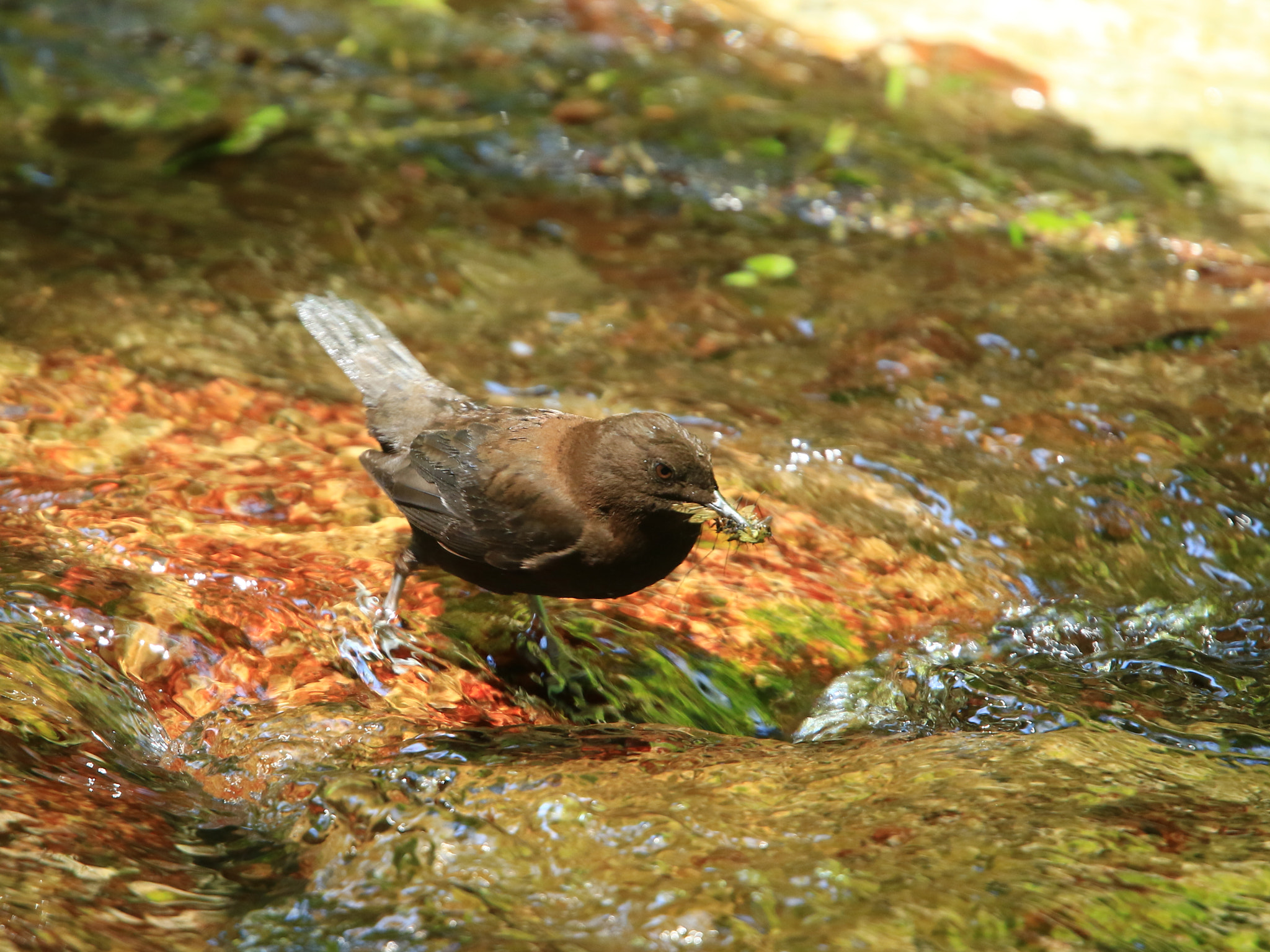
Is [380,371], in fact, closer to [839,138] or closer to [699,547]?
[699,547]

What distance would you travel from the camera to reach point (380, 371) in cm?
474

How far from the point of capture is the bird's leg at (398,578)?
382 centimetres

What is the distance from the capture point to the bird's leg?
382 cm

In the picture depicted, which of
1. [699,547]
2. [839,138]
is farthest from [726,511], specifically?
[839,138]

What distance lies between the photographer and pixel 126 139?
7.61 m

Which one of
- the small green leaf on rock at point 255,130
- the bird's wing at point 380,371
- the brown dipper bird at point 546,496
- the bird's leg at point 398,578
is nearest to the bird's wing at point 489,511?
the brown dipper bird at point 546,496

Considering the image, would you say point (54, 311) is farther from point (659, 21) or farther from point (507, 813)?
point (659, 21)

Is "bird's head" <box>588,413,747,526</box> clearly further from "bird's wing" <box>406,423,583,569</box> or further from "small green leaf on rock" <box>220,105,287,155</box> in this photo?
"small green leaf on rock" <box>220,105,287,155</box>

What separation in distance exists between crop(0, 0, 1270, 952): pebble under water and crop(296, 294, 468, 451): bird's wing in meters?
0.29

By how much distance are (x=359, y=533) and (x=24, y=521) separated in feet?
3.52

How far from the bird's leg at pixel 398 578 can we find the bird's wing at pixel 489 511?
0.40 ft

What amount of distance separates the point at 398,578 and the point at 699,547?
3.86ft

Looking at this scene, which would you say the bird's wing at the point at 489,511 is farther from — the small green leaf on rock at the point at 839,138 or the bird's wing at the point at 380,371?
the small green leaf on rock at the point at 839,138

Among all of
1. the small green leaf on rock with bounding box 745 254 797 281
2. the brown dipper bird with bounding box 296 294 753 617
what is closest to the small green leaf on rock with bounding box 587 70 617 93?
the small green leaf on rock with bounding box 745 254 797 281
